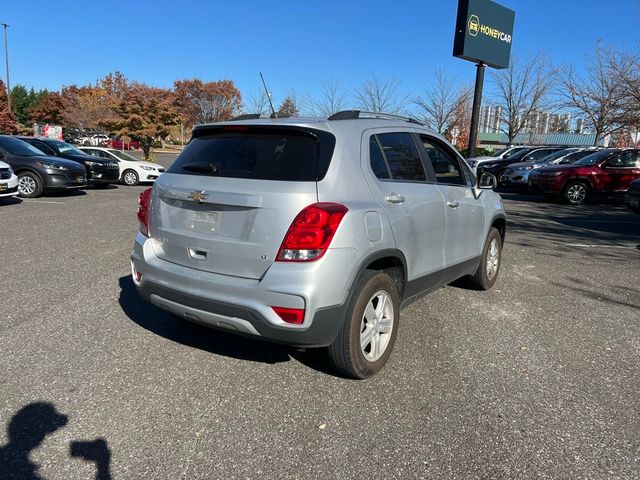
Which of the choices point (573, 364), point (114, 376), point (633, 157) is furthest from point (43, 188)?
point (633, 157)

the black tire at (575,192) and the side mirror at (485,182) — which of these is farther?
the black tire at (575,192)

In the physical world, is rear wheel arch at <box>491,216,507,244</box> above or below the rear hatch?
below

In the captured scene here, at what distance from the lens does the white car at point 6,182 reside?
10711 mm

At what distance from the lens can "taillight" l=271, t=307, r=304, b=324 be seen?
287 centimetres

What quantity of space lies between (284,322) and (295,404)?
1.86ft

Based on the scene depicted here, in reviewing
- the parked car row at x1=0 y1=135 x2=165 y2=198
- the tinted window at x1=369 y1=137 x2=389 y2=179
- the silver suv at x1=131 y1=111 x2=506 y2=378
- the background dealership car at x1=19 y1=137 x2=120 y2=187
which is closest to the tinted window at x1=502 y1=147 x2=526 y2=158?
the background dealership car at x1=19 y1=137 x2=120 y2=187

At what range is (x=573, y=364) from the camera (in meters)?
3.78

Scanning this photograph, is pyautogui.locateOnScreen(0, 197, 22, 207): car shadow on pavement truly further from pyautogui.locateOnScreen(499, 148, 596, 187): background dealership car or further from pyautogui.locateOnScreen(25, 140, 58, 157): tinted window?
pyautogui.locateOnScreen(499, 148, 596, 187): background dealership car

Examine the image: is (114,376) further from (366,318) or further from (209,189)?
(366,318)

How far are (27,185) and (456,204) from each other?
12217 millimetres

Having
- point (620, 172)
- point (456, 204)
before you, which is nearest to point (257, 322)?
point (456, 204)

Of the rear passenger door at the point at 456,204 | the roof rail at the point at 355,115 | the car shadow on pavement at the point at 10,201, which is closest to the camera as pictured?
the roof rail at the point at 355,115

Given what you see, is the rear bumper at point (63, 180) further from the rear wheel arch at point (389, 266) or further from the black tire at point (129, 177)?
the rear wheel arch at point (389, 266)

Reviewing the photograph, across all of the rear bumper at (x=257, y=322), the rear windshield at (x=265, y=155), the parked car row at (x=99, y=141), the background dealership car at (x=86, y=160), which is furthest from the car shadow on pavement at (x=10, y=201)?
the parked car row at (x=99, y=141)
